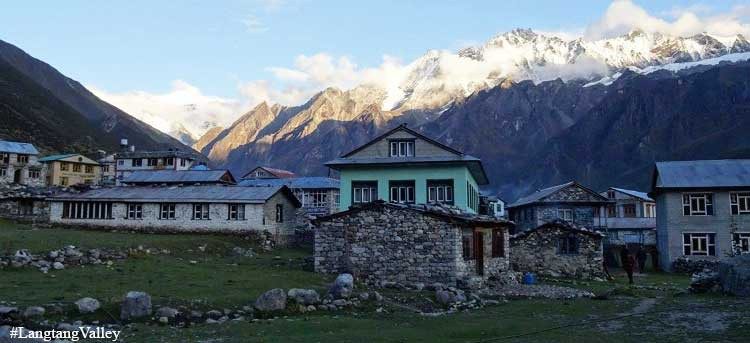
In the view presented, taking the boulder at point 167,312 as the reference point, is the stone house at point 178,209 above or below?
above

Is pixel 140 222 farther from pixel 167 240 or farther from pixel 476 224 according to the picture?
pixel 476 224

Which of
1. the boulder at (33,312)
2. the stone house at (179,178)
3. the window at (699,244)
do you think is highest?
the stone house at (179,178)

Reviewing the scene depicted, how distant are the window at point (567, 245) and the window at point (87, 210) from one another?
124 ft

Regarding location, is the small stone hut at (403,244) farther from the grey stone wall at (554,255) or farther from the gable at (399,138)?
the gable at (399,138)

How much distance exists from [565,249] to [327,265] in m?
18.2

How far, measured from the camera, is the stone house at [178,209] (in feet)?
174

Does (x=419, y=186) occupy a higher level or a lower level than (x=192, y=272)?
higher

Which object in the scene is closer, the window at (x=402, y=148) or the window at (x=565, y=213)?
the window at (x=402, y=148)

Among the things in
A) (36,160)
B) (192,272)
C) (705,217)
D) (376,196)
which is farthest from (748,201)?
(36,160)

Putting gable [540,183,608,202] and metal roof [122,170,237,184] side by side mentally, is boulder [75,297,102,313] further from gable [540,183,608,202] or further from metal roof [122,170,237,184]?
metal roof [122,170,237,184]

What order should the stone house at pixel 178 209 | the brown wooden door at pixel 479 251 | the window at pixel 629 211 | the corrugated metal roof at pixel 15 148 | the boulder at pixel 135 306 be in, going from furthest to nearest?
the corrugated metal roof at pixel 15 148 → the window at pixel 629 211 → the stone house at pixel 178 209 → the brown wooden door at pixel 479 251 → the boulder at pixel 135 306

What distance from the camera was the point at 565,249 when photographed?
43.7 metres

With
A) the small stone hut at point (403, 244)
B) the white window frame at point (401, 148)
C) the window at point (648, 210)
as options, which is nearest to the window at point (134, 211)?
the white window frame at point (401, 148)

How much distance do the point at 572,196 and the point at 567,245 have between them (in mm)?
27377
